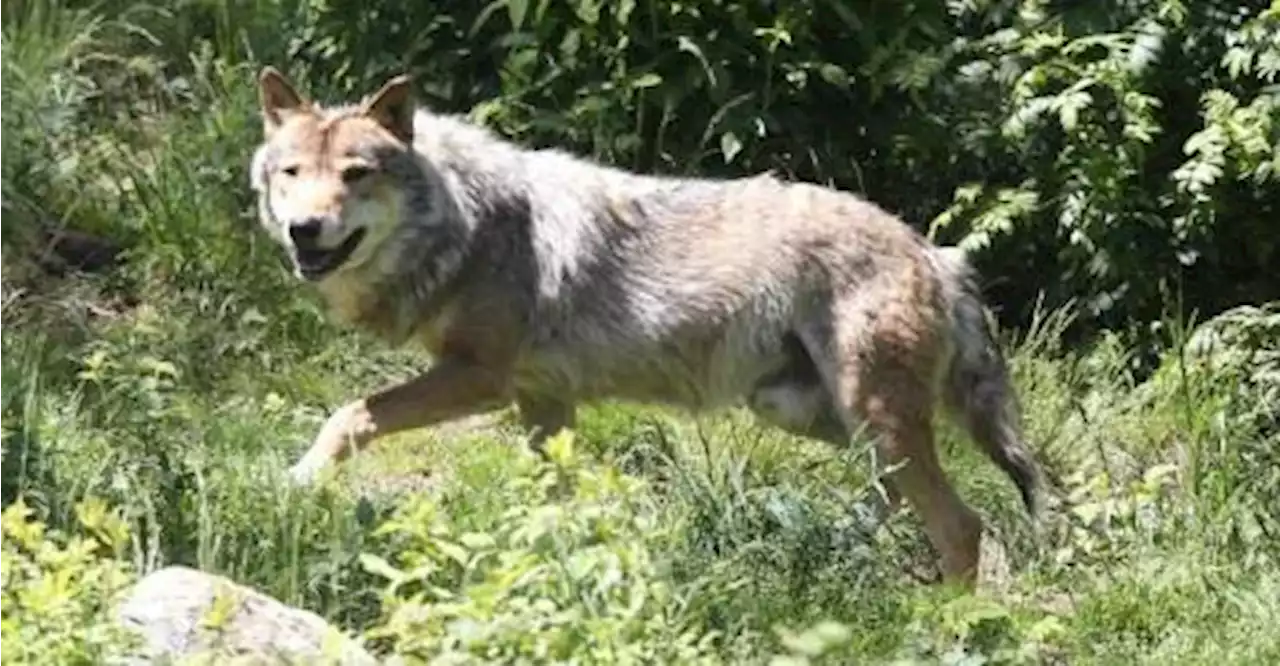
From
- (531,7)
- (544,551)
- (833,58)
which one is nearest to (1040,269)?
(833,58)

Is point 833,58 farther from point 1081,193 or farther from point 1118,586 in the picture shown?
point 1118,586

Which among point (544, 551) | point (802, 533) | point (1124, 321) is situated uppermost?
point (544, 551)

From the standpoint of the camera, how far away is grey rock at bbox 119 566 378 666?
550cm

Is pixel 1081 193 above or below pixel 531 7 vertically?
below

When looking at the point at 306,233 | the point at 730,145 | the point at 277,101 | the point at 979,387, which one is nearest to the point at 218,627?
the point at 306,233

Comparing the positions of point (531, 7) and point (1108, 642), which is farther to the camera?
point (531, 7)

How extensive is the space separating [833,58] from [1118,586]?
12.1 ft

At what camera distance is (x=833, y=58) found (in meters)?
10.6

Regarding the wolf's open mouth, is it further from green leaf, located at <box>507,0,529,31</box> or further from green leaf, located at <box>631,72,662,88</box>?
green leaf, located at <box>631,72,662,88</box>

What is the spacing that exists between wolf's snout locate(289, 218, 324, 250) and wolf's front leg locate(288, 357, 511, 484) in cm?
50

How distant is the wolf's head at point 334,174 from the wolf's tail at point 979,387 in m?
1.73

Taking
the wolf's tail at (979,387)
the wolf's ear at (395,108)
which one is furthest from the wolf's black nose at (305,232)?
the wolf's tail at (979,387)

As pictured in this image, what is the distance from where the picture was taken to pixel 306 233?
8.25 meters

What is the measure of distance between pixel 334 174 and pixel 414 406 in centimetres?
→ 76
